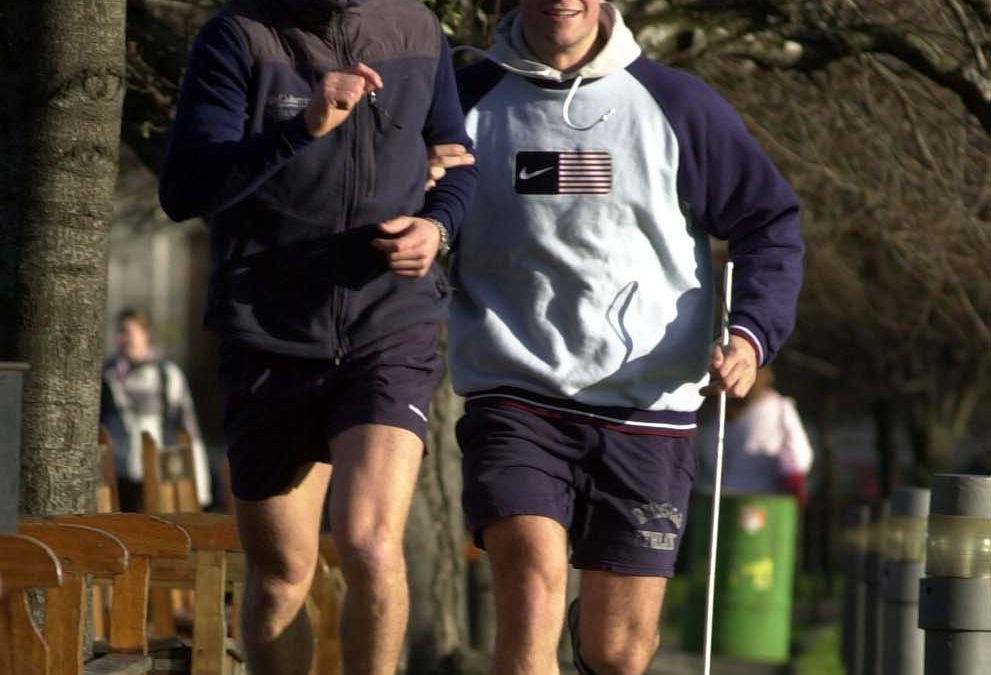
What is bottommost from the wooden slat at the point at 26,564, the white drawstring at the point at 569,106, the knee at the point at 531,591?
the knee at the point at 531,591

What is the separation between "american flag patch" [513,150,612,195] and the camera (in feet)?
17.7

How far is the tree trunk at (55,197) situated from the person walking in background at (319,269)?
154 centimetres

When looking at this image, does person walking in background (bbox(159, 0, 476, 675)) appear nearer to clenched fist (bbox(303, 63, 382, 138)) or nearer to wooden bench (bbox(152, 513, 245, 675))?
clenched fist (bbox(303, 63, 382, 138))

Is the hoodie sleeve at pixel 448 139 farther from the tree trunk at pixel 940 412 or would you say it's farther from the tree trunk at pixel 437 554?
the tree trunk at pixel 940 412

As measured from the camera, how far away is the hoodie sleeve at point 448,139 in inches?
205

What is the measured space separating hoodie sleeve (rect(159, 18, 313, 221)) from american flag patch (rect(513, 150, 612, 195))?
28.8 inches

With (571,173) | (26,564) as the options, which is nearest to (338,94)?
(571,173)

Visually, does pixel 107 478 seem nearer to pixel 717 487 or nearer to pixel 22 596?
pixel 717 487

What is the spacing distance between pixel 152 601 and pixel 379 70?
5123 millimetres

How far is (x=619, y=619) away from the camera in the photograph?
545 cm

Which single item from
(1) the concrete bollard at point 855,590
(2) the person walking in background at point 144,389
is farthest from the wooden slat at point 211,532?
(2) the person walking in background at point 144,389

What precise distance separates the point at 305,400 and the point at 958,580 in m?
1.81

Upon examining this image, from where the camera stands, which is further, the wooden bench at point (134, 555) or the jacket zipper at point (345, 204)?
the wooden bench at point (134, 555)

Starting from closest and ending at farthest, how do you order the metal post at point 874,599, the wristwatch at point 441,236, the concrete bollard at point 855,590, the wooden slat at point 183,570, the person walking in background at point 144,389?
the wristwatch at point 441,236
the wooden slat at point 183,570
the metal post at point 874,599
the concrete bollard at point 855,590
the person walking in background at point 144,389
